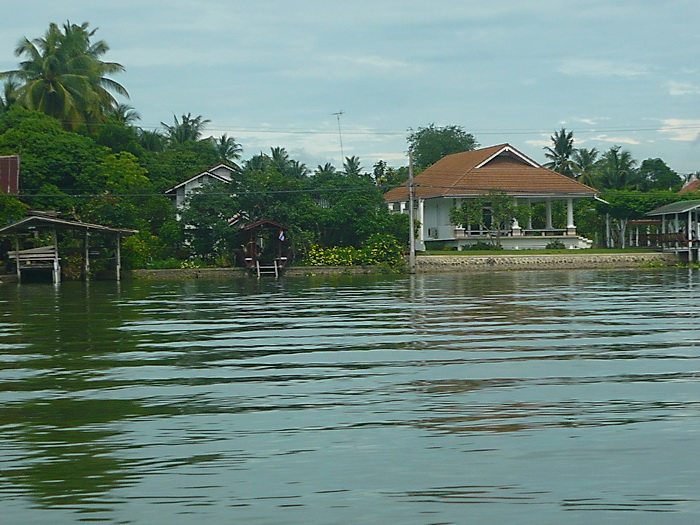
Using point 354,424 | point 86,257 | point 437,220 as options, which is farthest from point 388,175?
point 354,424

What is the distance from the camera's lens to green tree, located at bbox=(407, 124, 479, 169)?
93.7m

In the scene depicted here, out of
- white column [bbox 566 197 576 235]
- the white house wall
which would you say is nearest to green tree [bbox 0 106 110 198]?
the white house wall

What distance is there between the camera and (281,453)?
7.69m

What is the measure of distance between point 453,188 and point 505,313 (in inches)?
1465

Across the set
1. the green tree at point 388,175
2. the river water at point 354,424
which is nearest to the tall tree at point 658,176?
the green tree at point 388,175

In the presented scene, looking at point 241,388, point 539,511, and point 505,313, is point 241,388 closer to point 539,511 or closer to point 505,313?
point 539,511

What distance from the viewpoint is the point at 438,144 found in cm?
9419

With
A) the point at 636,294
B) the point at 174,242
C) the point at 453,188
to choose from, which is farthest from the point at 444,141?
the point at 636,294

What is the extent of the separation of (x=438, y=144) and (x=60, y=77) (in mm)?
43879

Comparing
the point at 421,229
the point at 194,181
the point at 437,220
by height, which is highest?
the point at 194,181

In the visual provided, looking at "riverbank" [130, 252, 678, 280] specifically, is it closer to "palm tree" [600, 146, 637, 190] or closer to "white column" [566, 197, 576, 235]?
"white column" [566, 197, 576, 235]

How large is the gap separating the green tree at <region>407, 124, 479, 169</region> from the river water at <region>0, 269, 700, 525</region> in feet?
248

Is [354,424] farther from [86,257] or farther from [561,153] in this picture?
[561,153]

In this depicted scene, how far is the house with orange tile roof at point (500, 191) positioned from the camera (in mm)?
59000
